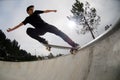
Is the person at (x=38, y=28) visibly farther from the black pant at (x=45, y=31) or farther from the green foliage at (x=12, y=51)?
the green foliage at (x=12, y=51)

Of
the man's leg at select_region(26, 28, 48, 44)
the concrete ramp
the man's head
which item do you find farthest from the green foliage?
the man's head

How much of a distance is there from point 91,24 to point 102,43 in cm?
42

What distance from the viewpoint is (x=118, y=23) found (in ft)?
16.7

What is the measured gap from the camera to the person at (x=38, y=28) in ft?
16.8

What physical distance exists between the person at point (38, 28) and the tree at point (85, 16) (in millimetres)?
334

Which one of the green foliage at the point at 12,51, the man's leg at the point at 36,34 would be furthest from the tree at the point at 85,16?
the green foliage at the point at 12,51

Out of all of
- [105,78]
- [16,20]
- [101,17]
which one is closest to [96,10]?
[101,17]

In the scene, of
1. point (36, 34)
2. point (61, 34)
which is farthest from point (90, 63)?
point (36, 34)

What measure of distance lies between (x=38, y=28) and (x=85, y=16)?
3.11 feet

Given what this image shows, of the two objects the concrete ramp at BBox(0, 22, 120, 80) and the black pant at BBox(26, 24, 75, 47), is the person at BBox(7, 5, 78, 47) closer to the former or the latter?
the black pant at BBox(26, 24, 75, 47)

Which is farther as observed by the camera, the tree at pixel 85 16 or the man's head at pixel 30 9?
the man's head at pixel 30 9

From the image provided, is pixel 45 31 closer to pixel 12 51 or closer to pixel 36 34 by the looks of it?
pixel 36 34

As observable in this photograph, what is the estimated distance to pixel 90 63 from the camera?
5145mm

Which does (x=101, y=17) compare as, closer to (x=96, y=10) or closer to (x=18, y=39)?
(x=96, y=10)
